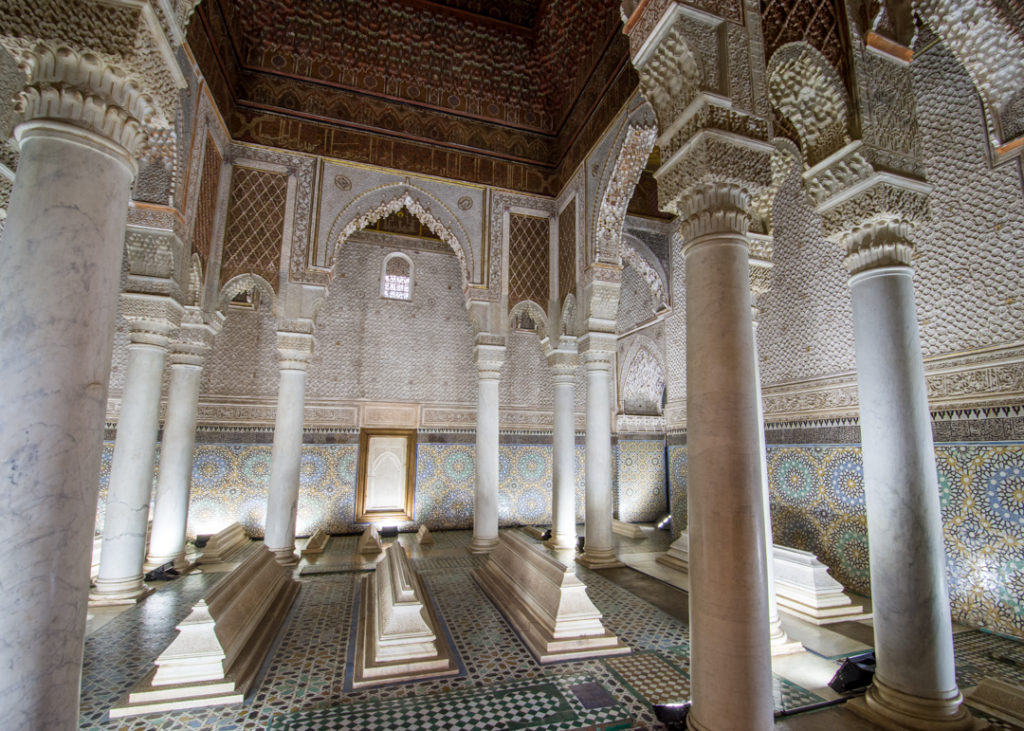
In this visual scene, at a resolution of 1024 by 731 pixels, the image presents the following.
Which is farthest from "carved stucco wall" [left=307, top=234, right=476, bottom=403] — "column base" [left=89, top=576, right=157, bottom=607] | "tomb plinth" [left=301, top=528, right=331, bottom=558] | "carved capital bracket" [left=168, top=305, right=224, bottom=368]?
"column base" [left=89, top=576, right=157, bottom=607]

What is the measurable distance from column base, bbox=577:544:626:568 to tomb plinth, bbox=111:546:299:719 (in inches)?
150

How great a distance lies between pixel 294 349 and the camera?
21.6ft

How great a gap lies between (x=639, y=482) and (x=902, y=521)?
7.44 metres

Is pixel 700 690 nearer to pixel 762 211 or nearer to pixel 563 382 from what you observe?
pixel 762 211

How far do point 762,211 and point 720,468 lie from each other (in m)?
2.56

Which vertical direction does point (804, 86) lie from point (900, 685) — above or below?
above

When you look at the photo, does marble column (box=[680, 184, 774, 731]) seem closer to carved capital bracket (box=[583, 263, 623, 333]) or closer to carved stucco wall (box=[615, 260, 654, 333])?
carved capital bracket (box=[583, 263, 623, 333])

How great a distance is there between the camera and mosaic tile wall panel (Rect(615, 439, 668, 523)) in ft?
33.0

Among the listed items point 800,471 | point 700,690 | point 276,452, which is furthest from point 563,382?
point 700,690

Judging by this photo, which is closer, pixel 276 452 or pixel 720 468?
pixel 720 468

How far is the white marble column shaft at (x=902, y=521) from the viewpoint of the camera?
2.72m

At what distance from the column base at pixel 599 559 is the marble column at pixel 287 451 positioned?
142 inches

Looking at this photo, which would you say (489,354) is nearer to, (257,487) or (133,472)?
(133,472)

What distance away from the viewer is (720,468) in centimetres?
248
